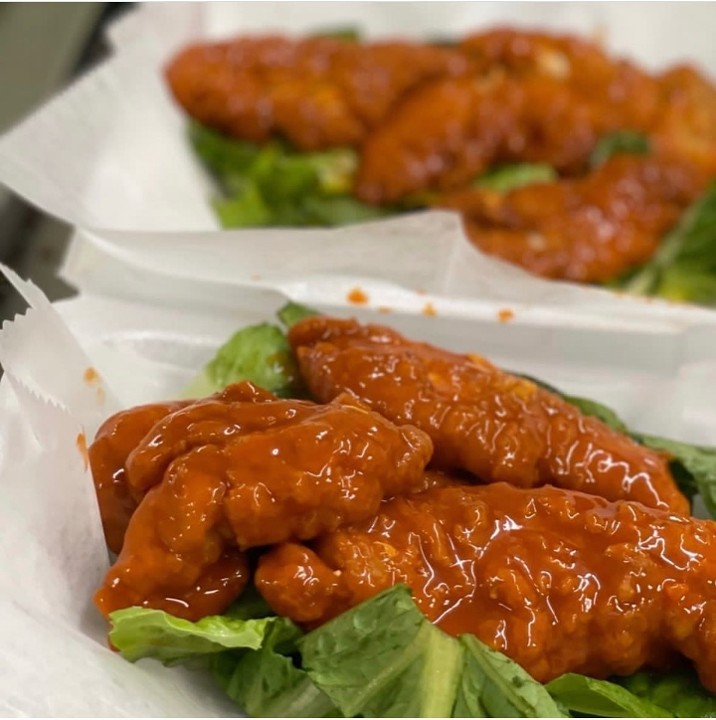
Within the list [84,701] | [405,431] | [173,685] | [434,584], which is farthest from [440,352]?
[84,701]

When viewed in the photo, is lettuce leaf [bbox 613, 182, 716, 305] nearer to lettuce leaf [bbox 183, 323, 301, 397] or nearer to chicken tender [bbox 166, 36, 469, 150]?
chicken tender [bbox 166, 36, 469, 150]

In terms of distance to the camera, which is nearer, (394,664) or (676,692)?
(394,664)

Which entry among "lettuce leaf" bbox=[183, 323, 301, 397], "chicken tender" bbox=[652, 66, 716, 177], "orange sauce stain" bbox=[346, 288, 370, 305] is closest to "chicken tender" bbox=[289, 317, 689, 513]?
"lettuce leaf" bbox=[183, 323, 301, 397]

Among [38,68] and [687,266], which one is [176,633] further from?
[38,68]

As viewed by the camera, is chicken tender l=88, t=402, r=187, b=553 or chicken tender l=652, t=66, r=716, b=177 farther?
chicken tender l=652, t=66, r=716, b=177

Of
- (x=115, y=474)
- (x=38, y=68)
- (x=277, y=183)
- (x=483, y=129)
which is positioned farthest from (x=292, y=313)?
(x=38, y=68)
